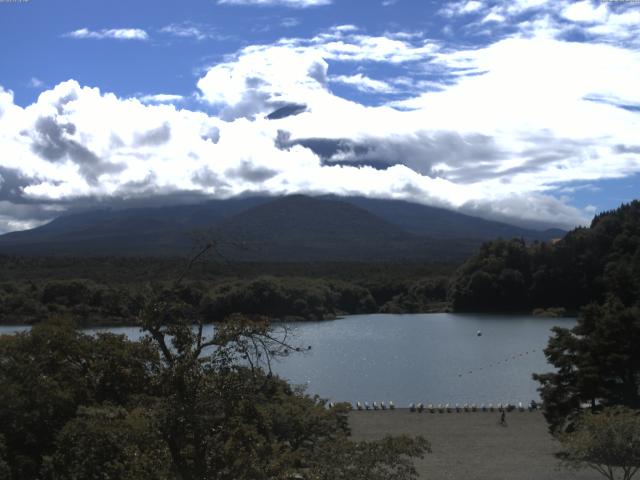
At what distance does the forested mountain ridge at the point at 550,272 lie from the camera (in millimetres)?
69125

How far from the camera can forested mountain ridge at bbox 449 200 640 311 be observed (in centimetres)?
6912

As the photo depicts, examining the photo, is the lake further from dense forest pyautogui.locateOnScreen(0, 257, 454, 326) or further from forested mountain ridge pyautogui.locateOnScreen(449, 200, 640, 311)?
forested mountain ridge pyautogui.locateOnScreen(449, 200, 640, 311)

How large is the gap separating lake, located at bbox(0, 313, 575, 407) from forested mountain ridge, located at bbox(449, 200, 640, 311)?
29.7 ft

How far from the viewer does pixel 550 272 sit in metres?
70.0

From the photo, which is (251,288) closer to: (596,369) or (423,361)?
(423,361)

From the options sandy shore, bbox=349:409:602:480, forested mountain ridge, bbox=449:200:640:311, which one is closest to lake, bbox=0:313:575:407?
sandy shore, bbox=349:409:602:480

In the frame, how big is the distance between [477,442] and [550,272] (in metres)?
50.7

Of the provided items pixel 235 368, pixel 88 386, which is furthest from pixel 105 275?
pixel 235 368

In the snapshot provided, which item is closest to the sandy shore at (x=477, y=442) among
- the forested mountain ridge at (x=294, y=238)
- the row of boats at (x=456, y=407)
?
the row of boats at (x=456, y=407)

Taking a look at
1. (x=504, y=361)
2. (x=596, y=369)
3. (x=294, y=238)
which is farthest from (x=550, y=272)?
(x=294, y=238)

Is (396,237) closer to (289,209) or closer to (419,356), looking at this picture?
(289,209)

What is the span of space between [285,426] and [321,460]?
6091mm

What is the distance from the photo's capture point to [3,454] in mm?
9281

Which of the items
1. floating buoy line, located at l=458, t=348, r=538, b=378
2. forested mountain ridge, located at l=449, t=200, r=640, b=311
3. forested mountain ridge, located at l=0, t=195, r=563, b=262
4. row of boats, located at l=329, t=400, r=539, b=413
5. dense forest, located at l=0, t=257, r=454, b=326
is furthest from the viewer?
forested mountain ridge, located at l=0, t=195, r=563, b=262
